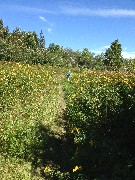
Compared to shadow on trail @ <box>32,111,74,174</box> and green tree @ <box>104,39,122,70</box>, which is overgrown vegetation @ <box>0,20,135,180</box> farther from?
green tree @ <box>104,39,122,70</box>

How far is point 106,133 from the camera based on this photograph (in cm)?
969

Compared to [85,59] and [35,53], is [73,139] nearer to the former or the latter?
[35,53]

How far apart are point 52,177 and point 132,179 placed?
2.55m

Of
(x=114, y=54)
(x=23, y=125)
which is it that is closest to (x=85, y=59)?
(x=114, y=54)

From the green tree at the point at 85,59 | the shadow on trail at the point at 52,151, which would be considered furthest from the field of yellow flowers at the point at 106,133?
the green tree at the point at 85,59

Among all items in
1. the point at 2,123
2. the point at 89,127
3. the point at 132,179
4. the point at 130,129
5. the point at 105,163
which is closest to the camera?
the point at 132,179

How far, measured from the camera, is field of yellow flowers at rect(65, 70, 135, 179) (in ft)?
25.4

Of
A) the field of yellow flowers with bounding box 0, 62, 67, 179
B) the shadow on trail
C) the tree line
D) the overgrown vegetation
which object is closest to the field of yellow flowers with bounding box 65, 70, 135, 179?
the overgrown vegetation

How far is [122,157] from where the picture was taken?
7.92 metres

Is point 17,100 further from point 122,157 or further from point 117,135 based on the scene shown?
point 122,157

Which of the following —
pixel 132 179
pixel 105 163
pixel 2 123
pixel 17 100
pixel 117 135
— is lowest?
pixel 132 179

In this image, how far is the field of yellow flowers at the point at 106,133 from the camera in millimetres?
7754

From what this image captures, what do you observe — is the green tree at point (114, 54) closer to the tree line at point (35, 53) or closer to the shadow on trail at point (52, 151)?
the tree line at point (35, 53)

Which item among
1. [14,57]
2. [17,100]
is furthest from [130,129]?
[14,57]
